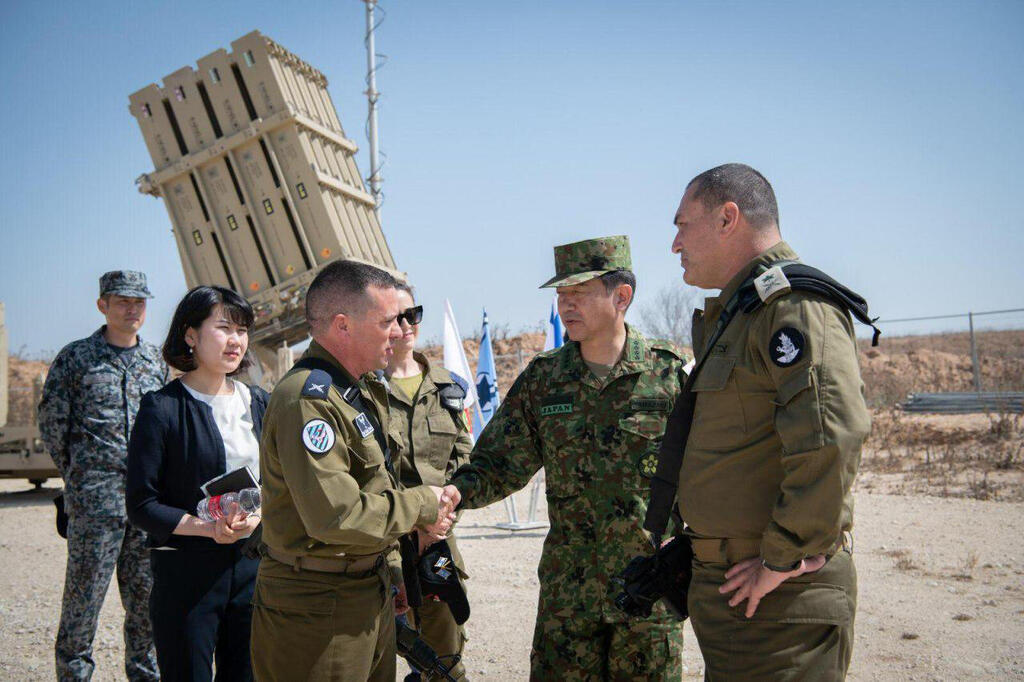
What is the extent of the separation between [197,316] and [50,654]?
3004 millimetres

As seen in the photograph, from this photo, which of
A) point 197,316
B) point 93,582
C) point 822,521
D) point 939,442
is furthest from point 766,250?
point 939,442

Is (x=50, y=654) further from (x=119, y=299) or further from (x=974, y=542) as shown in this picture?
(x=974, y=542)

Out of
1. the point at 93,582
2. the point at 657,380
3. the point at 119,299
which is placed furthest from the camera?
the point at 119,299

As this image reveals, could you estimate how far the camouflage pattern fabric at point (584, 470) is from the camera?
2.90 meters

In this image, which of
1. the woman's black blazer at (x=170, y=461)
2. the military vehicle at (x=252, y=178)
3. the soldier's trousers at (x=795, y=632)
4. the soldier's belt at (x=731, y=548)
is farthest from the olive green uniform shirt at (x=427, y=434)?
the military vehicle at (x=252, y=178)

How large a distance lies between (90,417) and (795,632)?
340 centimetres

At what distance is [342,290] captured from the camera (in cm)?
260

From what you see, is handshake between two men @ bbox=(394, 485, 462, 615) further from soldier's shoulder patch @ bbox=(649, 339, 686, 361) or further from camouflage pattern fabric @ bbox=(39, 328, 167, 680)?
camouflage pattern fabric @ bbox=(39, 328, 167, 680)

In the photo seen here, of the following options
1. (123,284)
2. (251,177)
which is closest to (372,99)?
(251,177)

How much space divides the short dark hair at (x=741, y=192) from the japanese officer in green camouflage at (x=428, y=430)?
1606mm

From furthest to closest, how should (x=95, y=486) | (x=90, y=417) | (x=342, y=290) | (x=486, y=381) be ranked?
1. (x=486, y=381)
2. (x=90, y=417)
3. (x=95, y=486)
4. (x=342, y=290)

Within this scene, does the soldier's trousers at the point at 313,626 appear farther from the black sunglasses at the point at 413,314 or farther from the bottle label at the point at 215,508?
the black sunglasses at the point at 413,314

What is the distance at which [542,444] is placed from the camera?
3248mm

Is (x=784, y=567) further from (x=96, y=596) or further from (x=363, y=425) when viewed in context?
(x=96, y=596)
